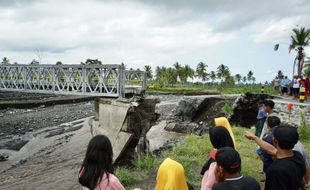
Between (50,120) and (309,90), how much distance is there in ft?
56.4

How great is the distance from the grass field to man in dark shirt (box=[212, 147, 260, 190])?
159 inches

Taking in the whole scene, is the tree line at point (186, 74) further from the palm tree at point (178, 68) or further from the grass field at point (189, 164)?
the grass field at point (189, 164)

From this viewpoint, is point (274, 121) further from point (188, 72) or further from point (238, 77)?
point (238, 77)

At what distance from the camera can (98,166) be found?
136 inches

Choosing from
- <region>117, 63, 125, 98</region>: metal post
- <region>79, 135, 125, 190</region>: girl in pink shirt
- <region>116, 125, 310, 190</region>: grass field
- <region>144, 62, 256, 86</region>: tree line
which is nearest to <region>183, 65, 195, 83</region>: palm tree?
<region>144, 62, 256, 86</region>: tree line

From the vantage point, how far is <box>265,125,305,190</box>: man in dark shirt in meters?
3.54

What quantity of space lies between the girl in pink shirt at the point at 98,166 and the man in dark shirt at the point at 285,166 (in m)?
1.69

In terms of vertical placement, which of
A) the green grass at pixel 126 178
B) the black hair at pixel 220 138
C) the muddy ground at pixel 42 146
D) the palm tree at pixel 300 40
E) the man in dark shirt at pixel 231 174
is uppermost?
the palm tree at pixel 300 40

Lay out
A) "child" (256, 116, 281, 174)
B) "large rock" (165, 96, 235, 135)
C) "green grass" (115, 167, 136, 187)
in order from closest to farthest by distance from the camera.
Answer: "child" (256, 116, 281, 174) → "green grass" (115, 167, 136, 187) → "large rock" (165, 96, 235, 135)

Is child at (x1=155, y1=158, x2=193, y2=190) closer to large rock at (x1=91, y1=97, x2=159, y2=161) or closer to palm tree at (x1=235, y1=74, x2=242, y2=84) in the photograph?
large rock at (x1=91, y1=97, x2=159, y2=161)

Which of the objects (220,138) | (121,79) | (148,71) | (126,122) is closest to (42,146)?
(121,79)

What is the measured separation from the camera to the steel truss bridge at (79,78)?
885 inches

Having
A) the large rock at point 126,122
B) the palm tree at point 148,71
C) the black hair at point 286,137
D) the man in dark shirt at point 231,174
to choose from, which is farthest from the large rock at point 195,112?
the palm tree at point 148,71

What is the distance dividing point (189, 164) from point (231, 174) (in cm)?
546
